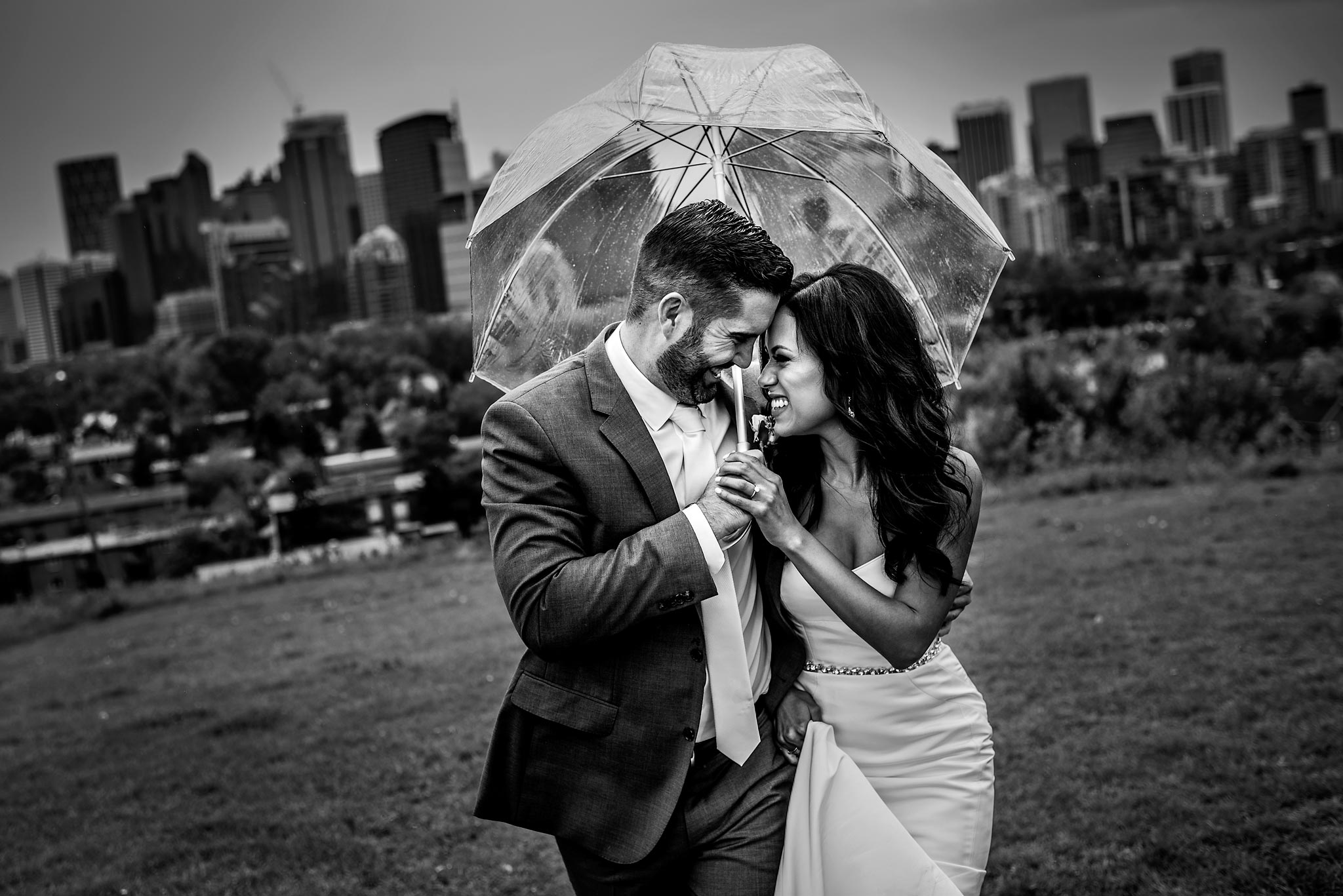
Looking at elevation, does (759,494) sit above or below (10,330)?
below

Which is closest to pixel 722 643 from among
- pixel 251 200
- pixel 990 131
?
pixel 251 200

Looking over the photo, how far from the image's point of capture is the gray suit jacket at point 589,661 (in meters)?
2.54

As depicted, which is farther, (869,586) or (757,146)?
(757,146)

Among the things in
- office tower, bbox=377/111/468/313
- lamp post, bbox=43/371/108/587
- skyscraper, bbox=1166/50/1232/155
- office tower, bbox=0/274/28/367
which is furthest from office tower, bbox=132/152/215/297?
skyscraper, bbox=1166/50/1232/155

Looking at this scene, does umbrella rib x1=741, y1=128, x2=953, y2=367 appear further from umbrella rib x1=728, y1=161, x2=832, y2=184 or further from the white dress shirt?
the white dress shirt

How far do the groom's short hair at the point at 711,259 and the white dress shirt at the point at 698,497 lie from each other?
8.2 inches

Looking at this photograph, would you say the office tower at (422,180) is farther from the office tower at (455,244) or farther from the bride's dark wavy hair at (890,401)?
the bride's dark wavy hair at (890,401)

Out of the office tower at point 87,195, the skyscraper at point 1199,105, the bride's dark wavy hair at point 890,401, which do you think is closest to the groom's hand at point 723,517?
the bride's dark wavy hair at point 890,401

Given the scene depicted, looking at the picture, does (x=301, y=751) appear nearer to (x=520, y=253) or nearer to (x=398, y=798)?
(x=398, y=798)

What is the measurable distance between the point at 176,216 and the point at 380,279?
1383 inches

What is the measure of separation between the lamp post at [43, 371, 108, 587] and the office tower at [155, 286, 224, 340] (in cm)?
964

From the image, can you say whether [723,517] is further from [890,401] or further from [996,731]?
[996,731]

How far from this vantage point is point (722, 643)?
2627mm

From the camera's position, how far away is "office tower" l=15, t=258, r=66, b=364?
67688 millimetres
